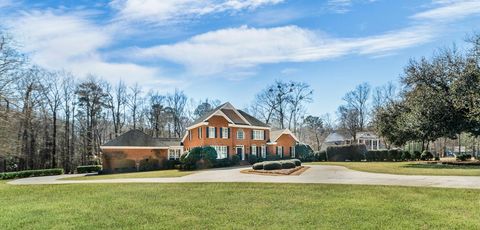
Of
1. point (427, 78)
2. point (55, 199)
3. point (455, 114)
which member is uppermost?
point (427, 78)

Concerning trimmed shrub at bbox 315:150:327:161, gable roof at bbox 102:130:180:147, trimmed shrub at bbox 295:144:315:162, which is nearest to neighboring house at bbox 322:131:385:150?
trimmed shrub at bbox 295:144:315:162

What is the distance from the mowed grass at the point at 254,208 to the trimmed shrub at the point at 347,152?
28.3 m

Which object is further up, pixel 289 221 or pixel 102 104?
pixel 102 104

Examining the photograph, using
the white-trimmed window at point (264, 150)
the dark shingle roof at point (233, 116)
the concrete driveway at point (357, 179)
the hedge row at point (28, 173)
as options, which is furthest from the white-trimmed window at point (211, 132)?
the concrete driveway at point (357, 179)

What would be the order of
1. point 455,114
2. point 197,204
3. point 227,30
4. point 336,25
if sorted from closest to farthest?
1. point 197,204
2. point 336,25
3. point 227,30
4. point 455,114

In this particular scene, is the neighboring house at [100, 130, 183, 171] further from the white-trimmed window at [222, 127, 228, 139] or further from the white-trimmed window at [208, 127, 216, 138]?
the white-trimmed window at [222, 127, 228, 139]

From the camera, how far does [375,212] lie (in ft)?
33.0

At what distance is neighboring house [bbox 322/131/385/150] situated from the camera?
212ft

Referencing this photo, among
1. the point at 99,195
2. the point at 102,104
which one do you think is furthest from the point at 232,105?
the point at 99,195

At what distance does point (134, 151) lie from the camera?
4075 centimetres

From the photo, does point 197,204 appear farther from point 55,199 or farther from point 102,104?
point 102,104

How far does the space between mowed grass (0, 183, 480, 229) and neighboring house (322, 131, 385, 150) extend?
50893 millimetres

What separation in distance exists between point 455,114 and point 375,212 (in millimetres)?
22451

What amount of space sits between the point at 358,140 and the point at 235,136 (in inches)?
1228
